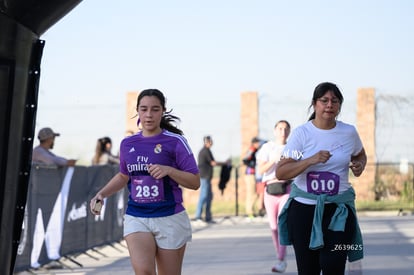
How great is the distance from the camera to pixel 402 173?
30.8 metres

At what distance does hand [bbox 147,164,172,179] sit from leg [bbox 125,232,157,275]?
1.37ft

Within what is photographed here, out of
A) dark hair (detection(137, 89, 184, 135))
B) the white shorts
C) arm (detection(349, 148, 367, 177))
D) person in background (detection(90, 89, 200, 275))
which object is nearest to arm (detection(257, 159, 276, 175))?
dark hair (detection(137, 89, 184, 135))

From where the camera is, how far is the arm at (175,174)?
7898 millimetres

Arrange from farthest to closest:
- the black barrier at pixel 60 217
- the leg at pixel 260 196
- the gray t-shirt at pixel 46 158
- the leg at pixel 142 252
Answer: the leg at pixel 260 196 → the gray t-shirt at pixel 46 158 → the black barrier at pixel 60 217 → the leg at pixel 142 252

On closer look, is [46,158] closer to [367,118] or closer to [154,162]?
[154,162]

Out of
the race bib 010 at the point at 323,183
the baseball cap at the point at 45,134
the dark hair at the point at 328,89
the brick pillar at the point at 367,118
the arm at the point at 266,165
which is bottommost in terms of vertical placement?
the race bib 010 at the point at 323,183

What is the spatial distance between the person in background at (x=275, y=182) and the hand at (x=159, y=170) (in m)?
5.13

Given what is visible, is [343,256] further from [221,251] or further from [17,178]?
[221,251]

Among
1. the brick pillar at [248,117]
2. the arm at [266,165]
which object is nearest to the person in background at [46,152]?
the arm at [266,165]

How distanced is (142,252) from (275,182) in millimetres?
5303

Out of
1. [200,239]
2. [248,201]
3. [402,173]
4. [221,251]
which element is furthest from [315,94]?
[402,173]

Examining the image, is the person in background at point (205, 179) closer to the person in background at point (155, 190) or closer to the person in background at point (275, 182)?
the person in background at point (275, 182)

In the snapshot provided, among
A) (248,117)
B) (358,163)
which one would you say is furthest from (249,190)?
(358,163)

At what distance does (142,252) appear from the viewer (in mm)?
7922
